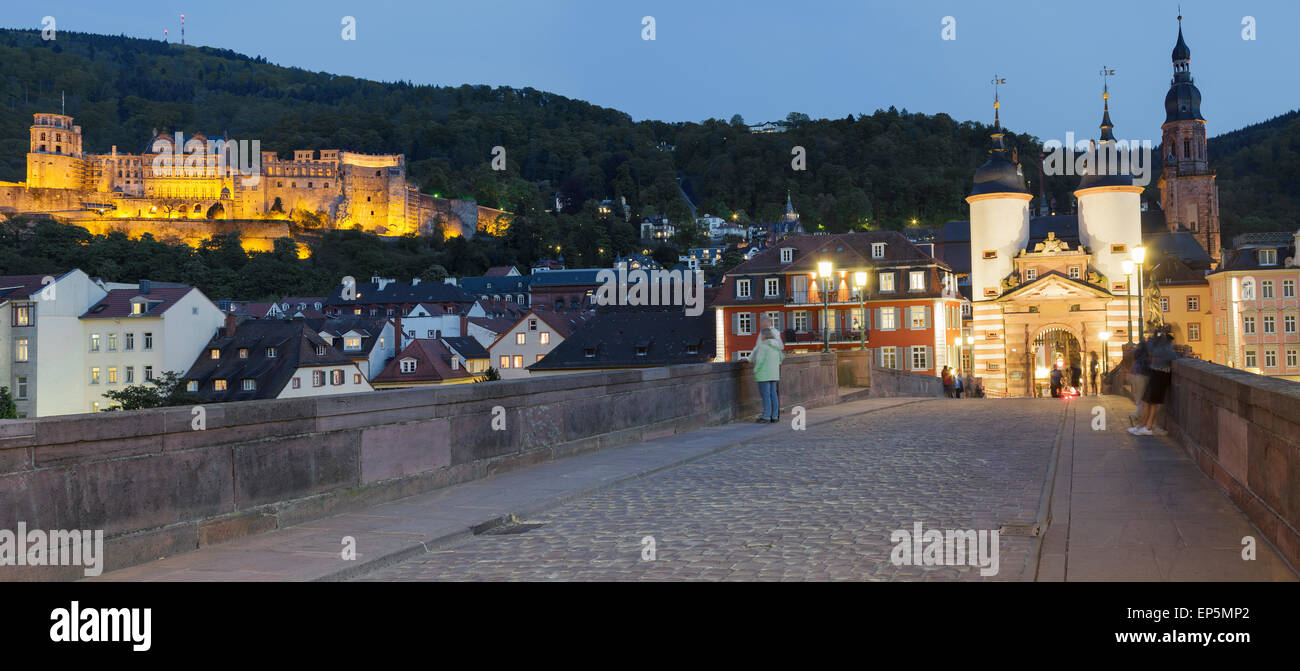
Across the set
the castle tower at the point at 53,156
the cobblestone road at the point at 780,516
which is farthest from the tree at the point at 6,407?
the castle tower at the point at 53,156

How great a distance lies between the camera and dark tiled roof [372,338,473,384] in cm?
8631

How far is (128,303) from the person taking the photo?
8425 cm

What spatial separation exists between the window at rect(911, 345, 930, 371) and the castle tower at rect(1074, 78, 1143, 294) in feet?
38.0

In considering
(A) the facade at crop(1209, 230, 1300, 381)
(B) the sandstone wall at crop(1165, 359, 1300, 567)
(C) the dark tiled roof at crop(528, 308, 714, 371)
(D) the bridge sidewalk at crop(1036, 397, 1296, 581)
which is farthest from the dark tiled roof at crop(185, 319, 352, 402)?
(B) the sandstone wall at crop(1165, 359, 1300, 567)

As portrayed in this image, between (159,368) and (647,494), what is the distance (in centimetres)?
7971

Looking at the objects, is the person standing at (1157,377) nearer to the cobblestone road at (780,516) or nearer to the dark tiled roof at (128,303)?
the cobblestone road at (780,516)

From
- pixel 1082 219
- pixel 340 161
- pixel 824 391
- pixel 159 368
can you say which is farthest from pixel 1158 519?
pixel 340 161

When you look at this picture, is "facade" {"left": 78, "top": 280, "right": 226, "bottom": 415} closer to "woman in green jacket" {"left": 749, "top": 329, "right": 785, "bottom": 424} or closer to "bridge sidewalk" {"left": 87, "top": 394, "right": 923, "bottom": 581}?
"woman in green jacket" {"left": 749, "top": 329, "right": 785, "bottom": 424}

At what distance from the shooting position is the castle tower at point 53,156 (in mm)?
183000

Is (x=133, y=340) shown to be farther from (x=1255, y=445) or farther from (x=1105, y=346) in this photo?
(x=1255, y=445)

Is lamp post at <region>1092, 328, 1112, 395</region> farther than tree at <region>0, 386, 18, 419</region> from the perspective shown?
Yes

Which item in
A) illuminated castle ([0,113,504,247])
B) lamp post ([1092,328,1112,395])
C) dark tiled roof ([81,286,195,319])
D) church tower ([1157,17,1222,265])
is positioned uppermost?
illuminated castle ([0,113,504,247])

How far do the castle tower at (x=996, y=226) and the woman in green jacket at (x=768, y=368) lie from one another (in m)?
55.6
